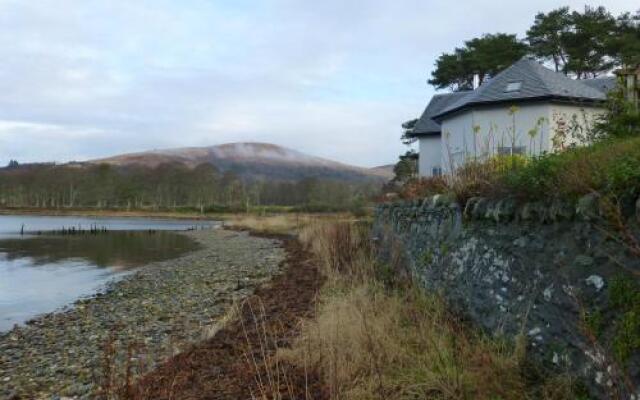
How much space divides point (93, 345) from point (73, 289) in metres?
9.47

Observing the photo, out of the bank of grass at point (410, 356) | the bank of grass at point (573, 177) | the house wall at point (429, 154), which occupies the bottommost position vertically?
the bank of grass at point (410, 356)

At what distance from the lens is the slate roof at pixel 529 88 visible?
65.2ft

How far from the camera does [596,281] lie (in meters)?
3.84

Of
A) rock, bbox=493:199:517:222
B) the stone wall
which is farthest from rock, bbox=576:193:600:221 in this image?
rock, bbox=493:199:517:222

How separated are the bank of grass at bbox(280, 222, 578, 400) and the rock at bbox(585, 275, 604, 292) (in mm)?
728

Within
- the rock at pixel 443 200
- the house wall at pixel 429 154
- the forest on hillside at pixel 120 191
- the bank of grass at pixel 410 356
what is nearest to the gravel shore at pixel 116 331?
the bank of grass at pixel 410 356

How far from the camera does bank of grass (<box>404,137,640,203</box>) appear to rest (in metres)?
3.81

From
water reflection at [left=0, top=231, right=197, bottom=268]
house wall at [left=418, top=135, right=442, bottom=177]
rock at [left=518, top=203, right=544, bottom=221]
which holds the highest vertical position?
house wall at [left=418, top=135, right=442, bottom=177]

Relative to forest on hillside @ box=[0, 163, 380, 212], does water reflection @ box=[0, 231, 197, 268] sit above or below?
below

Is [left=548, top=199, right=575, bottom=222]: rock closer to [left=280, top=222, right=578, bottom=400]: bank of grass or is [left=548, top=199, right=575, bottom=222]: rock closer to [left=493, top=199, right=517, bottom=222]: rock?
[left=493, top=199, right=517, bottom=222]: rock

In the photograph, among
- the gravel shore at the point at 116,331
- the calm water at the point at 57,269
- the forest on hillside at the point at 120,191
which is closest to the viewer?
the gravel shore at the point at 116,331

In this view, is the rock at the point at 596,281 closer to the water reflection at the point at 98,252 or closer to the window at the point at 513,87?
the window at the point at 513,87

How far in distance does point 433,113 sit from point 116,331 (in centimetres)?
2255

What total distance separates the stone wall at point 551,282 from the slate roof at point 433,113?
22055mm
